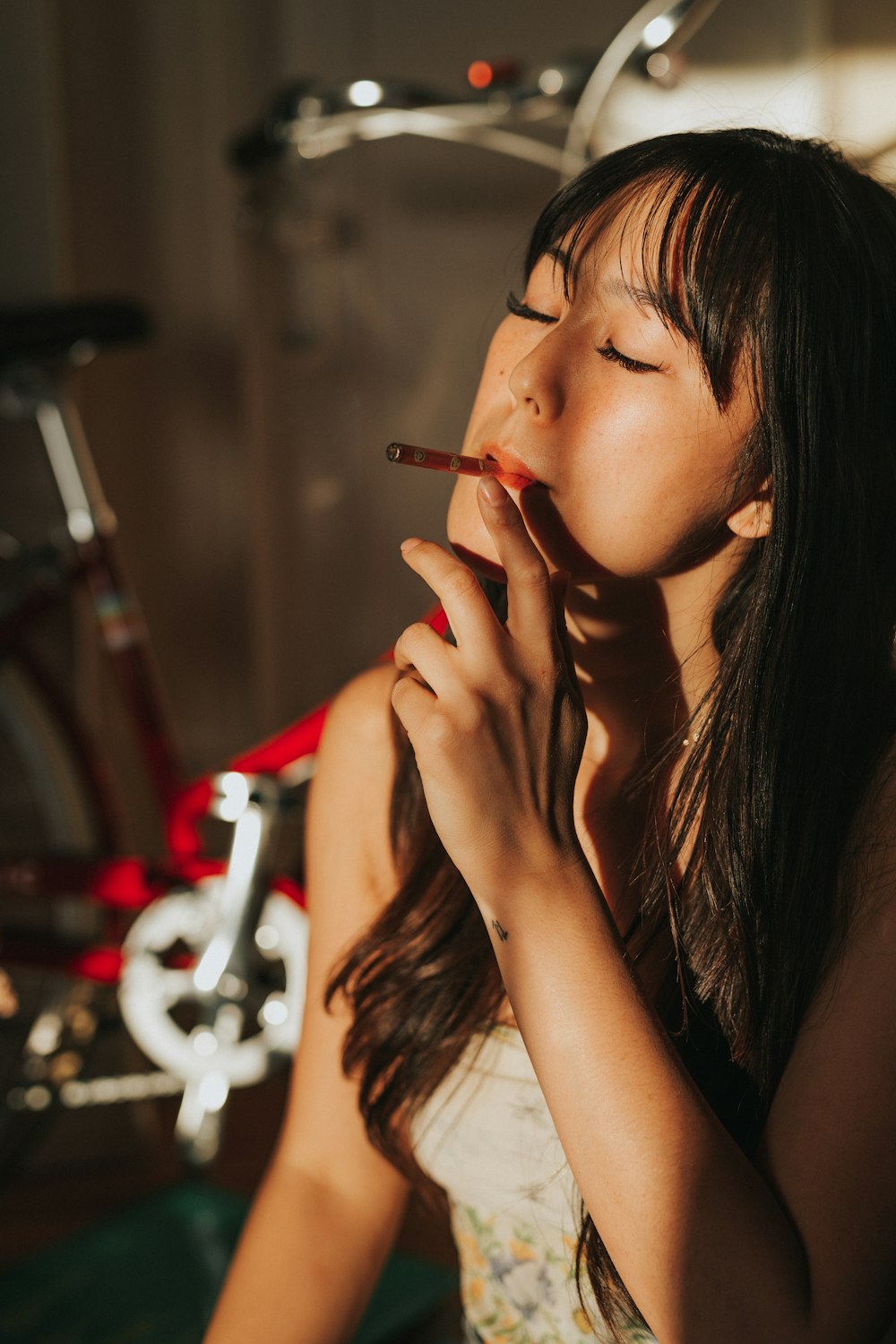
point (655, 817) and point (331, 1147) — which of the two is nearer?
point (655, 817)

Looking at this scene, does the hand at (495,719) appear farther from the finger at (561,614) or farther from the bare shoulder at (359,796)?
the bare shoulder at (359,796)

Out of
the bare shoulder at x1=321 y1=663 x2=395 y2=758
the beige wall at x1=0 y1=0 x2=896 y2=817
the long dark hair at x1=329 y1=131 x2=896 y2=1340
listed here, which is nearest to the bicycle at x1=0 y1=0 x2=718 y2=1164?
the beige wall at x1=0 y1=0 x2=896 y2=817

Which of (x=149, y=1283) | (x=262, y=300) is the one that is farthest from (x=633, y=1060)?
(x=262, y=300)

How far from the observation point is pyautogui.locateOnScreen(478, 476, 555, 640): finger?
23.0 inches

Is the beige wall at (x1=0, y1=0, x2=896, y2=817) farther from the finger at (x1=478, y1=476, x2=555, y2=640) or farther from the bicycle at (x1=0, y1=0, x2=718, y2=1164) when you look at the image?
the finger at (x1=478, y1=476, x2=555, y2=640)

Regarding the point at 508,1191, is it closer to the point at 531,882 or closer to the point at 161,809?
the point at 531,882

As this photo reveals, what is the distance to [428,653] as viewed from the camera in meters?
0.61

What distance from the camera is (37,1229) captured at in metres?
1.66

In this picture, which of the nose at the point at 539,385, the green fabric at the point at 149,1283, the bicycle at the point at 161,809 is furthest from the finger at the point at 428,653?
the green fabric at the point at 149,1283

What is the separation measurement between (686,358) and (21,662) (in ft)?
4.22

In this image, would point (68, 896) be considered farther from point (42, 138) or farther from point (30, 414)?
point (42, 138)

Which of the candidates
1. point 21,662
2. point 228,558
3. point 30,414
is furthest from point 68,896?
point 228,558

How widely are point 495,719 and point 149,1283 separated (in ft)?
3.92

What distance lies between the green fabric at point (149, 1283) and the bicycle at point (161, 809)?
0.34ft
